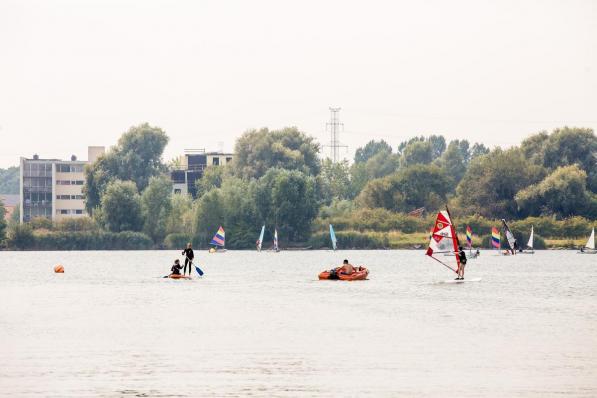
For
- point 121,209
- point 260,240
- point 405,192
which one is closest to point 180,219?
point 121,209

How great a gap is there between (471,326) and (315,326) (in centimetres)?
584

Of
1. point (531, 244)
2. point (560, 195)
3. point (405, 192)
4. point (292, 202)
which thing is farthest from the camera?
point (405, 192)

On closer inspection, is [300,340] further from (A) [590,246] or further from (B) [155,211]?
(B) [155,211]

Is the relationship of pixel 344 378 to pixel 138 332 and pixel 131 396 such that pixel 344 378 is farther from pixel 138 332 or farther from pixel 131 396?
pixel 138 332

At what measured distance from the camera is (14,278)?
315 feet

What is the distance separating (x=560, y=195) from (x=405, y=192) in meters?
29.7

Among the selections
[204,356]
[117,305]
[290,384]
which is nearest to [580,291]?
[117,305]

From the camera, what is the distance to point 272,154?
195125 mm

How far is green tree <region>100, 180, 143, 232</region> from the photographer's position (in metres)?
177

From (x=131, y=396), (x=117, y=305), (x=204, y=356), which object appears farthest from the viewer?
(x=117, y=305)

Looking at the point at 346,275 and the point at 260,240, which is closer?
the point at 346,275

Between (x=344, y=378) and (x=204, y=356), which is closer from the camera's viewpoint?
(x=344, y=378)

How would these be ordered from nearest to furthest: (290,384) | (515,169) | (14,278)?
(290,384)
(14,278)
(515,169)

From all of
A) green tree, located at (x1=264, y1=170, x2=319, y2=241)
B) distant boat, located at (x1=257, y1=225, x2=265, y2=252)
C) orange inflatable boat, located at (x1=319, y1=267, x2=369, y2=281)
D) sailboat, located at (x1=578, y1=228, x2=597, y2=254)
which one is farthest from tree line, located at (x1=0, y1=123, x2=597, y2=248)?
orange inflatable boat, located at (x1=319, y1=267, x2=369, y2=281)
